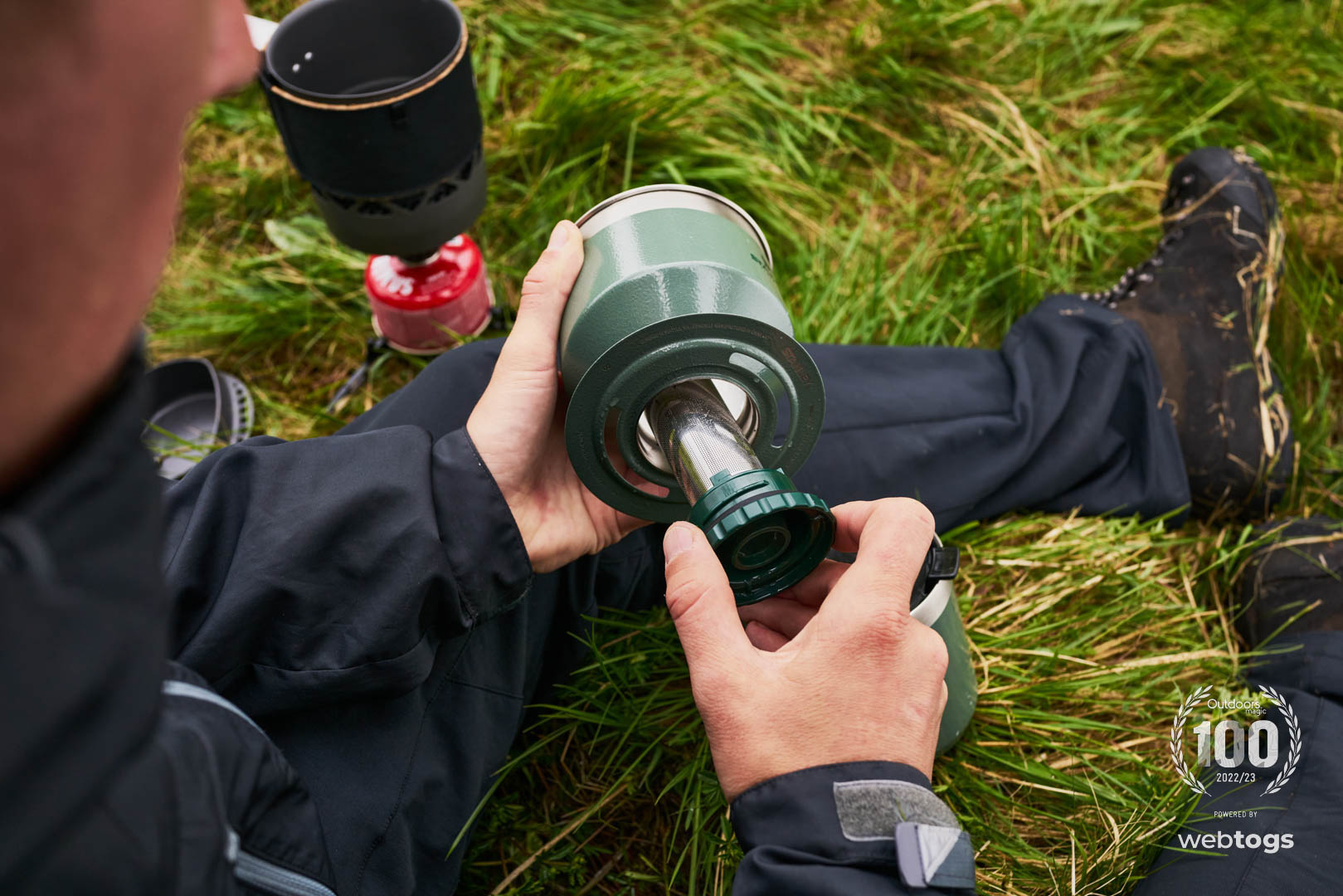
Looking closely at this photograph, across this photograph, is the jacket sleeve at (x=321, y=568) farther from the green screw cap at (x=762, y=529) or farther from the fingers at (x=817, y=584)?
the fingers at (x=817, y=584)

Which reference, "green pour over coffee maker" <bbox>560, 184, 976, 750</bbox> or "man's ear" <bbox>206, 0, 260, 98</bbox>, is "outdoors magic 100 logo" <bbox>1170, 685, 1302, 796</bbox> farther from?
"man's ear" <bbox>206, 0, 260, 98</bbox>

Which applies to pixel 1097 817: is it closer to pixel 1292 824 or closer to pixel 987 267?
pixel 1292 824

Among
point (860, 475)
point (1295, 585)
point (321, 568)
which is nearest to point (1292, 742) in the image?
point (1295, 585)

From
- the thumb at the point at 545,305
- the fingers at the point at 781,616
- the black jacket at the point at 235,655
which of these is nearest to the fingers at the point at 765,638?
the fingers at the point at 781,616

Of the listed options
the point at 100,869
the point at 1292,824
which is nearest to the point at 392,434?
the point at 100,869

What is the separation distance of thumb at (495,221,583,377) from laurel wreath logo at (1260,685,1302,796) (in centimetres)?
143

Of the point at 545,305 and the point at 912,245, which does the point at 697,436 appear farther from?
the point at 912,245

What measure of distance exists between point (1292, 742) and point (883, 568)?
1.03m

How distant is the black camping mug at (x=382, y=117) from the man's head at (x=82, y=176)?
154 centimetres

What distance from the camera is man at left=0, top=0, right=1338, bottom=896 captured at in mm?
599

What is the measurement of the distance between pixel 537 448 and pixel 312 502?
363 millimetres

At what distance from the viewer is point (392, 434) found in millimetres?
1482

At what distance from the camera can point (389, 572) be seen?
138 centimetres

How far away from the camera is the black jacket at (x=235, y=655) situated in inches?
24.7
